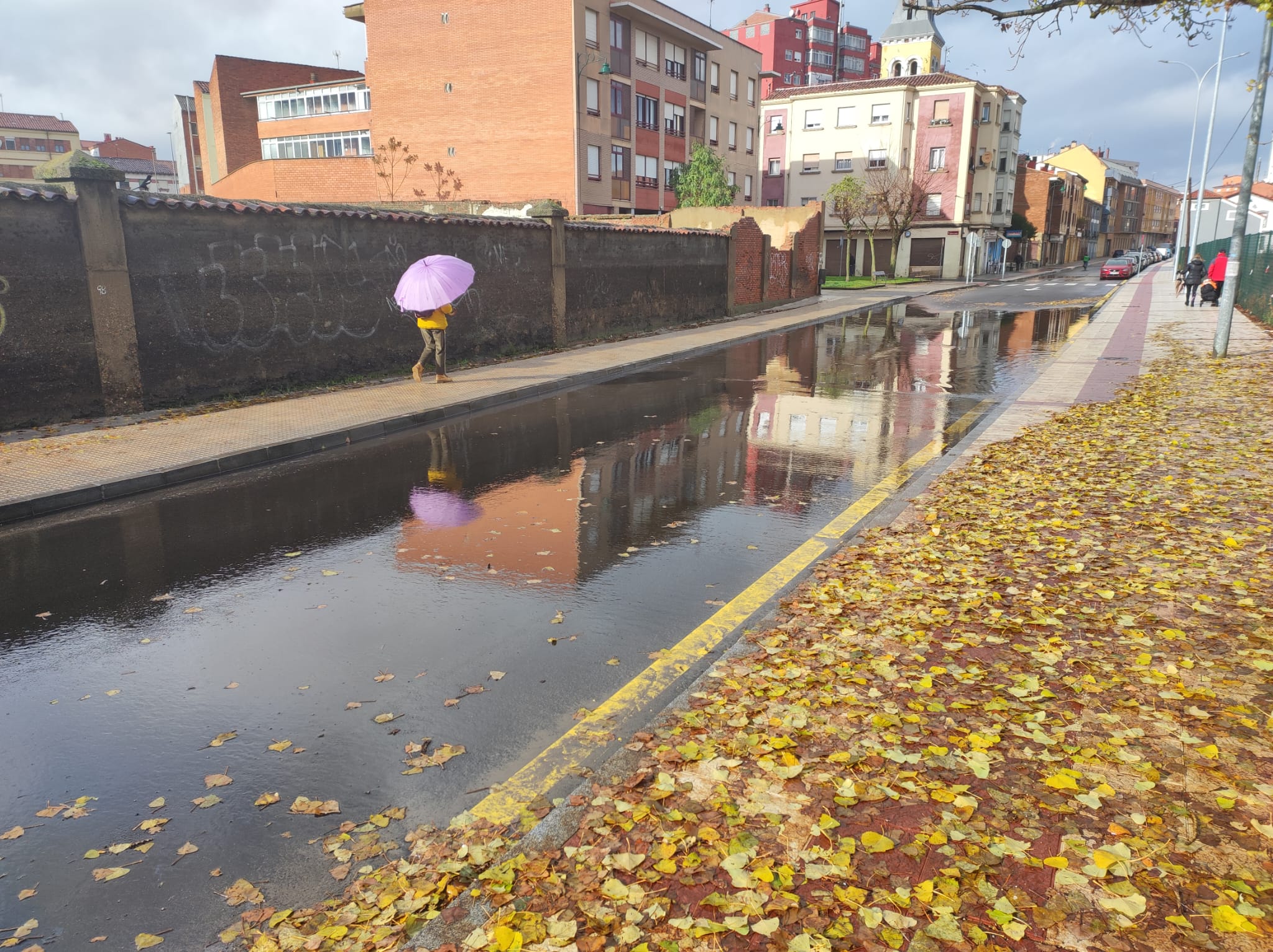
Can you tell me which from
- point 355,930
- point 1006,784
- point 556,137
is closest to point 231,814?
point 355,930

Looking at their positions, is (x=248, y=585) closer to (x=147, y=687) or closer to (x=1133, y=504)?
(x=147, y=687)

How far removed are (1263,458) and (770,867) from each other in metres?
8.32

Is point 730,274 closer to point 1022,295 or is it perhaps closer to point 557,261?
point 557,261

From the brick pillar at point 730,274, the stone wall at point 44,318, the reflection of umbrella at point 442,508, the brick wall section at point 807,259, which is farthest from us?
the brick wall section at point 807,259

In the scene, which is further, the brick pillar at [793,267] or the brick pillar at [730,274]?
the brick pillar at [793,267]

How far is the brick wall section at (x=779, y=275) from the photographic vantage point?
32.8m

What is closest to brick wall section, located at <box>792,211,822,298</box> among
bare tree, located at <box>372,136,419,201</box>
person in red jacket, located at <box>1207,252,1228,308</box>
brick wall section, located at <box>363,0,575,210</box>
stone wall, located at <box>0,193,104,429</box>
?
brick wall section, located at <box>363,0,575,210</box>

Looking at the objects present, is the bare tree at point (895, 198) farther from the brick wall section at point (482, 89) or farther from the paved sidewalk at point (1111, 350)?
the paved sidewalk at point (1111, 350)

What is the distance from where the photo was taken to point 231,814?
136 inches

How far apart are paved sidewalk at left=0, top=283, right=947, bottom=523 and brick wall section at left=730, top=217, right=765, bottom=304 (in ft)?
41.9

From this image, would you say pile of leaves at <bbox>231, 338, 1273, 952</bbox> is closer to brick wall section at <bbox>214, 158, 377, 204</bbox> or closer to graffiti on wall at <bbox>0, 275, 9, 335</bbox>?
graffiti on wall at <bbox>0, 275, 9, 335</bbox>

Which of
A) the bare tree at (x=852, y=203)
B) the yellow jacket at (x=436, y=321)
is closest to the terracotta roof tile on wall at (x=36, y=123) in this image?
the bare tree at (x=852, y=203)

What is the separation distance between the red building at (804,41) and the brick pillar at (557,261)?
8281 centimetres

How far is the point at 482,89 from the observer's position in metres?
43.0
